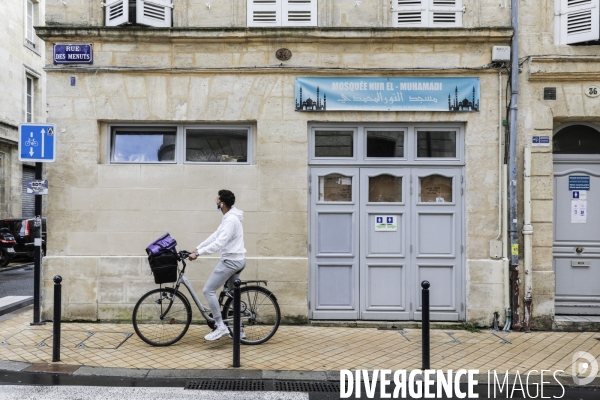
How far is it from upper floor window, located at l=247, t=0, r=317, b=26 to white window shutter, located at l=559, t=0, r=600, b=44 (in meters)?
3.69

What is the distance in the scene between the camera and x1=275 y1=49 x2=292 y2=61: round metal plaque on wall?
763cm

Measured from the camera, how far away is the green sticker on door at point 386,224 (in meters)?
→ 7.73

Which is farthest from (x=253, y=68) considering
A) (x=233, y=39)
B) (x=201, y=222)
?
(x=201, y=222)

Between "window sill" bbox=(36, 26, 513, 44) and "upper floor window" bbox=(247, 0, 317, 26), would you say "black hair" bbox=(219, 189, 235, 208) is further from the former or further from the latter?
"upper floor window" bbox=(247, 0, 317, 26)

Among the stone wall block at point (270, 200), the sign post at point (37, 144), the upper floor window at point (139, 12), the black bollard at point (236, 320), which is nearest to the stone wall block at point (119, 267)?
the sign post at point (37, 144)

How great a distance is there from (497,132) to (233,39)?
419cm

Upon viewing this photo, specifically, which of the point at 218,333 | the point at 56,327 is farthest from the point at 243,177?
the point at 56,327

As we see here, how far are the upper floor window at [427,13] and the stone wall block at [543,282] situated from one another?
397 cm

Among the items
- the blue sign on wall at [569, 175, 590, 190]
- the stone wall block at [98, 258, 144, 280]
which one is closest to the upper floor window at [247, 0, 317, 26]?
the stone wall block at [98, 258, 144, 280]

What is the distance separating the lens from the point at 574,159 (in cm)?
791

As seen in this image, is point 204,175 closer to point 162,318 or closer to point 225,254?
point 225,254

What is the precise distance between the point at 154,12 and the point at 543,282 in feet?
23.1

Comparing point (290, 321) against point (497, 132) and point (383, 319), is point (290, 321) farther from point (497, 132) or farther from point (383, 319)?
point (497, 132)

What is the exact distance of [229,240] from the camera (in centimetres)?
633
